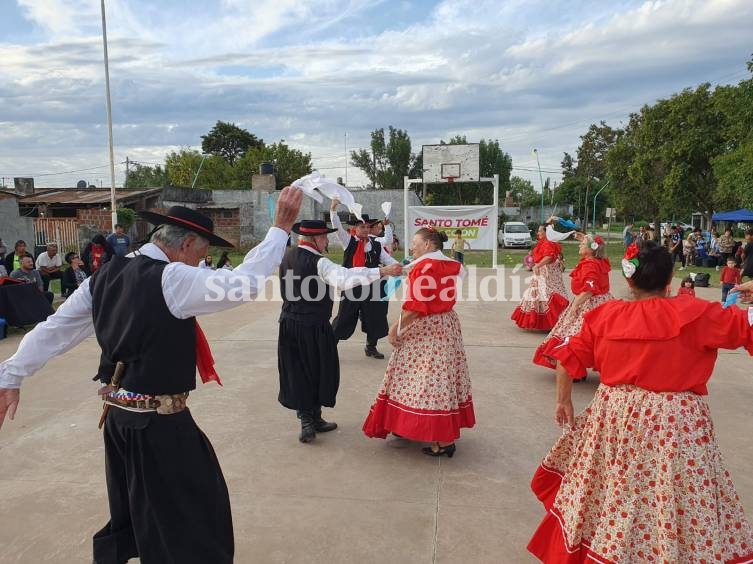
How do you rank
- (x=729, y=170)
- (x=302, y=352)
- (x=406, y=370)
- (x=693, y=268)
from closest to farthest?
(x=406, y=370) → (x=302, y=352) → (x=729, y=170) → (x=693, y=268)

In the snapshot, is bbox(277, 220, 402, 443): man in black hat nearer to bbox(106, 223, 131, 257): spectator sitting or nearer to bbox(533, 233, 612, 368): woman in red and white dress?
bbox(533, 233, 612, 368): woman in red and white dress

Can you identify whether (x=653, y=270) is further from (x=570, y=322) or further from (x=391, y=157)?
(x=391, y=157)

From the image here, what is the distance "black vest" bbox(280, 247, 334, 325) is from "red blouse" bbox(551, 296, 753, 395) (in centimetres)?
249

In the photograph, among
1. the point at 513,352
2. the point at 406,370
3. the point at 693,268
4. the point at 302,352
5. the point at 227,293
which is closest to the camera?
the point at 227,293

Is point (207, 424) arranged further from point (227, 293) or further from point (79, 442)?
point (227, 293)

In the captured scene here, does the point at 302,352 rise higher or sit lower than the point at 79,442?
higher

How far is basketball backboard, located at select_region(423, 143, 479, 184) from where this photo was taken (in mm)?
20766

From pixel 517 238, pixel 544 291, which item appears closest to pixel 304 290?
pixel 544 291

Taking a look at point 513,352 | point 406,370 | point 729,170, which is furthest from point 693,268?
point 406,370

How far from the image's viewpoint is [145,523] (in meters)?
2.33

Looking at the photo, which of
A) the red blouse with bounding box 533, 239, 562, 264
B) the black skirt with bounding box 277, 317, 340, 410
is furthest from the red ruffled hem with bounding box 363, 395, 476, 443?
the red blouse with bounding box 533, 239, 562, 264

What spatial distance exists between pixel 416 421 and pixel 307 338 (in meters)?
1.09

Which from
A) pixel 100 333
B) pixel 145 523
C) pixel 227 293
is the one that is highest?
pixel 227 293

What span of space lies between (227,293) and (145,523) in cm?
104
